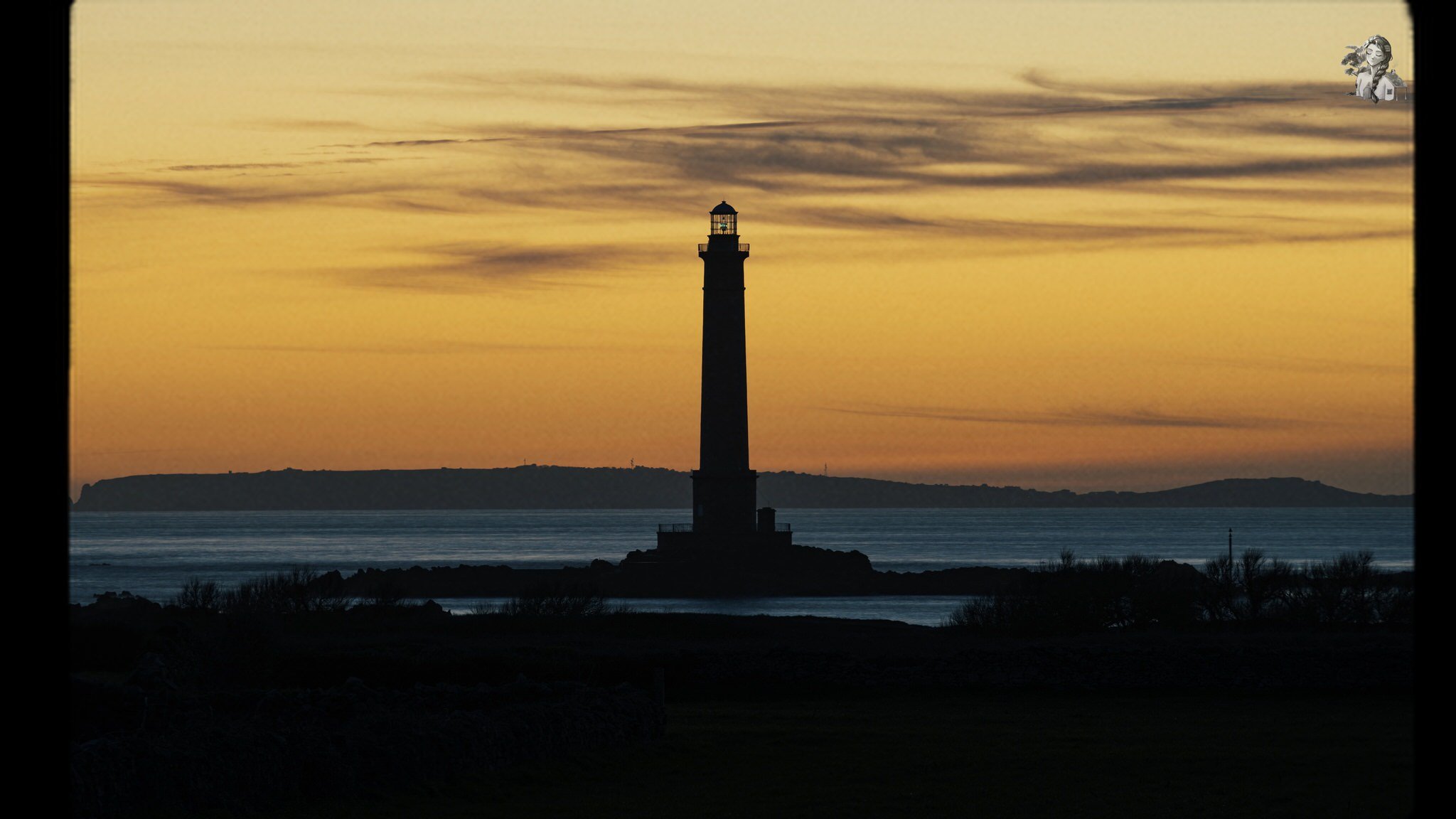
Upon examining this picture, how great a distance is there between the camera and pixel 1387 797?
1797 cm

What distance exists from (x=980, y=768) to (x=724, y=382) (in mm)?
49680

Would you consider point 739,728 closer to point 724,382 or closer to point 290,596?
point 290,596

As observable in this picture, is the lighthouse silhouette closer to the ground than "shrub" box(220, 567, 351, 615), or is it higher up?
higher up

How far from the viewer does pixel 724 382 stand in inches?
2766

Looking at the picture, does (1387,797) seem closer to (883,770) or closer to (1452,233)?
(883,770)

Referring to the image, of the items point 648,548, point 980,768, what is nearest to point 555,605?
point 980,768

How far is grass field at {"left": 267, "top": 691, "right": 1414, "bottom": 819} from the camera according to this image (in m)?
17.8

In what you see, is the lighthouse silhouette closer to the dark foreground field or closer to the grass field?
the dark foreground field

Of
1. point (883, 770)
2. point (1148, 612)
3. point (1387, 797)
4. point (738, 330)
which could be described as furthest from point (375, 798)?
point (738, 330)

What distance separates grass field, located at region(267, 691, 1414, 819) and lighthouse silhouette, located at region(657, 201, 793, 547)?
4132 cm

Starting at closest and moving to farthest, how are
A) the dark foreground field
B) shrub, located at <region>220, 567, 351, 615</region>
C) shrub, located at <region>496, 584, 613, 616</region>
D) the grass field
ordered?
the dark foreground field, the grass field, shrub, located at <region>220, 567, 351, 615</region>, shrub, located at <region>496, 584, 613, 616</region>

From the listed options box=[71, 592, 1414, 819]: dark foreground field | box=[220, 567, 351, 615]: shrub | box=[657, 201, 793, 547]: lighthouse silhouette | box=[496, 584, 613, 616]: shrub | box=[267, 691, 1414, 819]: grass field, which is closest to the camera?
box=[71, 592, 1414, 819]: dark foreground field

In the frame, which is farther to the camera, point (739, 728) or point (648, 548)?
point (648, 548)

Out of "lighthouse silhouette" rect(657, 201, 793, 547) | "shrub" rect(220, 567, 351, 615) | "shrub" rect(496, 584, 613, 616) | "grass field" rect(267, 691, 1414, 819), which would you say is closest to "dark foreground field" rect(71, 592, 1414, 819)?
"grass field" rect(267, 691, 1414, 819)
